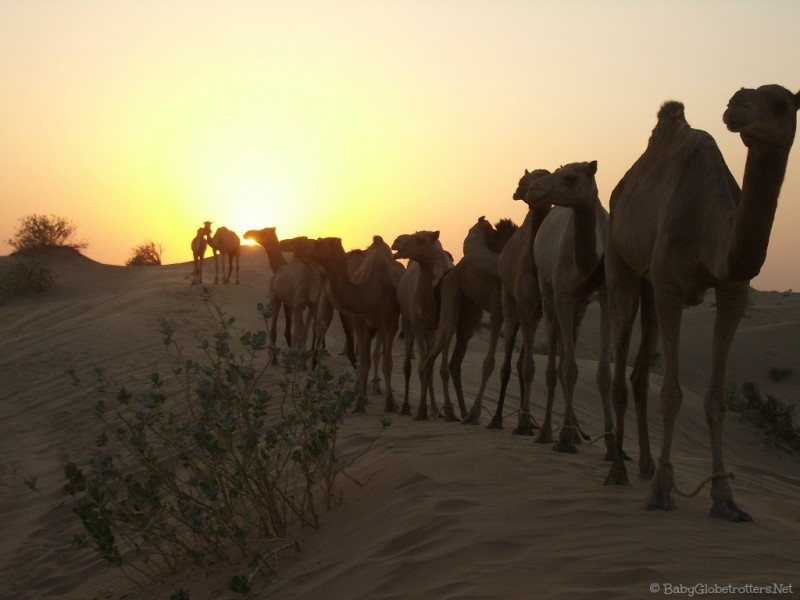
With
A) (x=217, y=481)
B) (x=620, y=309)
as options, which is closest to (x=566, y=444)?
(x=620, y=309)

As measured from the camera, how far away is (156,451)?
10.8 meters

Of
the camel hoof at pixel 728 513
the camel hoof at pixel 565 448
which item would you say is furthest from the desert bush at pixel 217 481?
the camel hoof at pixel 728 513

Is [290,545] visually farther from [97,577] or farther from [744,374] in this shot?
[744,374]

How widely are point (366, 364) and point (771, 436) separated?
8.65m

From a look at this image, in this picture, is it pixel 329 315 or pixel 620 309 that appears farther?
pixel 329 315

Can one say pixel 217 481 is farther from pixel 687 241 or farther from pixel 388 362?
pixel 388 362

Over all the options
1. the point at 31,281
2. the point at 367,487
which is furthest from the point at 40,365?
the point at 31,281

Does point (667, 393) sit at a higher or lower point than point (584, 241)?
lower

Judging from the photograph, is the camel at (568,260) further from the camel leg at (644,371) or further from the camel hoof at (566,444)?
the camel leg at (644,371)

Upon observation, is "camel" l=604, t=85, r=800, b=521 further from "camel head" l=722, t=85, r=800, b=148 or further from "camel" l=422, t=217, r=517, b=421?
"camel" l=422, t=217, r=517, b=421

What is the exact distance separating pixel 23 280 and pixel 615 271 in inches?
1315

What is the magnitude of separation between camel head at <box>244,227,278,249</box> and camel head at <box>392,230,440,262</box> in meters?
7.40

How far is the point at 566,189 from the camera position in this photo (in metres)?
7.91

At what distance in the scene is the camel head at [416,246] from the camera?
11.6 metres
